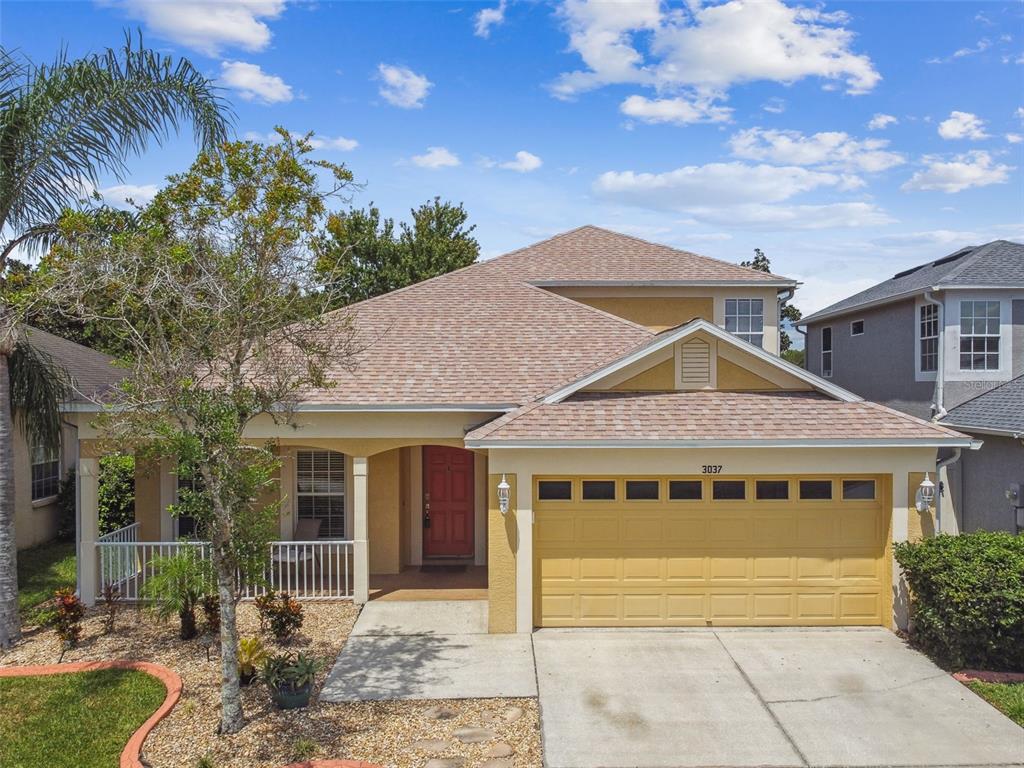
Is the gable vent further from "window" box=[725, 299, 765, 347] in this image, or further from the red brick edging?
the red brick edging

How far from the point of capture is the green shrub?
8023mm

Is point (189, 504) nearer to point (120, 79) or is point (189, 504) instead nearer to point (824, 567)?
point (120, 79)

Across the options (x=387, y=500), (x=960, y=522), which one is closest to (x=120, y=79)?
(x=387, y=500)

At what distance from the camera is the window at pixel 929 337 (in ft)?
52.7

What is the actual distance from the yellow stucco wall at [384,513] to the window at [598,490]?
13.6ft

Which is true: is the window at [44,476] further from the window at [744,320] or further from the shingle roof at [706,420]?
the window at [744,320]

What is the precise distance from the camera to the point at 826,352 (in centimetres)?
2250

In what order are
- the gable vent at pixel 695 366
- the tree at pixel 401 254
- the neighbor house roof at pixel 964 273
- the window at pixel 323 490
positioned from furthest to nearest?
the tree at pixel 401 254 → the neighbor house roof at pixel 964 273 → the window at pixel 323 490 → the gable vent at pixel 695 366

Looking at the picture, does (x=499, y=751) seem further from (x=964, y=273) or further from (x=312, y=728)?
(x=964, y=273)

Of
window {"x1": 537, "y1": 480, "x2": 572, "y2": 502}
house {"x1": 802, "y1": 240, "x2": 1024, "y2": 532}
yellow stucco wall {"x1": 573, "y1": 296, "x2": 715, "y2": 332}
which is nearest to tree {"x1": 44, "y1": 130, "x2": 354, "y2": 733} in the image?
window {"x1": 537, "y1": 480, "x2": 572, "y2": 502}

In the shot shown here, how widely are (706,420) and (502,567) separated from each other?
3.55 m

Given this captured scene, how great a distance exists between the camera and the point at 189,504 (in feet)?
21.6

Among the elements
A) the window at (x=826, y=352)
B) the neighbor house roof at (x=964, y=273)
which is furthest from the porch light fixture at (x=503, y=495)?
the window at (x=826, y=352)

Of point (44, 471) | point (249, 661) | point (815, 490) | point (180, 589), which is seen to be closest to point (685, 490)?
→ point (815, 490)
